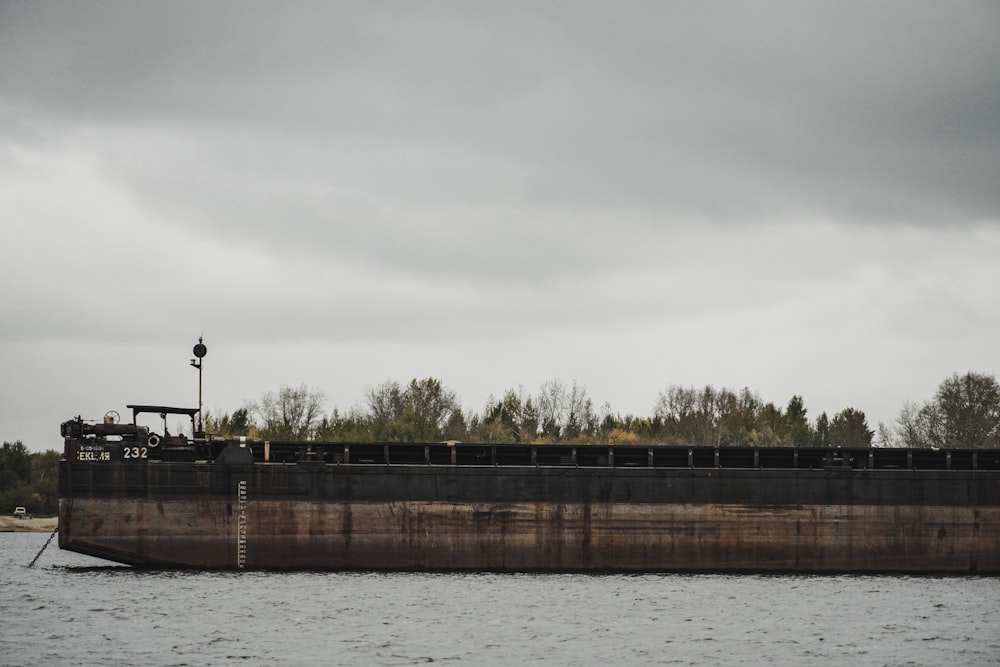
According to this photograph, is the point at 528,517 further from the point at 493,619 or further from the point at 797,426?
the point at 797,426

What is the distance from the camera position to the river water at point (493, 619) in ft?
119

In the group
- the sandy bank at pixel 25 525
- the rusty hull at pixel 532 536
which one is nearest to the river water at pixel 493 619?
the rusty hull at pixel 532 536

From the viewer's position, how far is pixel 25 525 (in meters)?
112

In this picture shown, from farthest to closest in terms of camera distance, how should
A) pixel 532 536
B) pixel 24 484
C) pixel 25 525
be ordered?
pixel 24 484, pixel 25 525, pixel 532 536

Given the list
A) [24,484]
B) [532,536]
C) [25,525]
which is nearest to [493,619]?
[532,536]

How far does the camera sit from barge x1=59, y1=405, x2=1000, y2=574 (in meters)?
54.2

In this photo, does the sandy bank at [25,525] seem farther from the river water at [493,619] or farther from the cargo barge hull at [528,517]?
the cargo barge hull at [528,517]

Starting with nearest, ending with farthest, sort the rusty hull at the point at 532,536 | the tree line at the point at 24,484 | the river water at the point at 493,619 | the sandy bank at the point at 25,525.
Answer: the river water at the point at 493,619, the rusty hull at the point at 532,536, the sandy bank at the point at 25,525, the tree line at the point at 24,484

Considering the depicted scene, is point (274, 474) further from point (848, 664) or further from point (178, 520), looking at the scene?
point (848, 664)

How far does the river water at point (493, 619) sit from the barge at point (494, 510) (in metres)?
1.29

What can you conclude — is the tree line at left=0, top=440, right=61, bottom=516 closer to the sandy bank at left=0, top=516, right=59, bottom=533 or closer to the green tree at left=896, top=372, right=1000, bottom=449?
the sandy bank at left=0, top=516, right=59, bottom=533

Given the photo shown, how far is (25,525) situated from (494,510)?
236 ft

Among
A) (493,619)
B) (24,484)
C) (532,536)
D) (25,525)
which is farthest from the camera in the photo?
(24,484)

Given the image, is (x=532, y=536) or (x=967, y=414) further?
(x=967, y=414)
